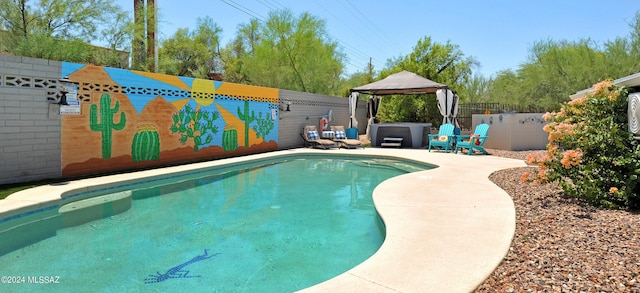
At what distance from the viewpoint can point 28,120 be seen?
609cm

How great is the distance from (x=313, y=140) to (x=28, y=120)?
819 centimetres

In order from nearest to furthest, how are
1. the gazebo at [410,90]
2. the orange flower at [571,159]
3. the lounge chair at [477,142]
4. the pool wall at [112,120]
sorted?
the orange flower at [571,159] → the pool wall at [112,120] → the lounge chair at [477,142] → the gazebo at [410,90]

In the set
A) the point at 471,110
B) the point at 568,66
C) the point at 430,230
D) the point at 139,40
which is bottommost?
the point at 430,230

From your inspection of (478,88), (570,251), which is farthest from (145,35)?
(478,88)

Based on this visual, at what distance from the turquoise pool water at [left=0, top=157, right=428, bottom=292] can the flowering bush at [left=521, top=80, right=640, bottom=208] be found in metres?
2.36

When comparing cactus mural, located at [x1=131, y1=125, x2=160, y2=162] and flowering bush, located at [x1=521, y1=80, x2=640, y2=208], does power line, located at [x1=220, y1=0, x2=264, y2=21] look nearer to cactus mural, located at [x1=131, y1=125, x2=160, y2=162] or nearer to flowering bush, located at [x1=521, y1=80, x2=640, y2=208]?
cactus mural, located at [x1=131, y1=125, x2=160, y2=162]

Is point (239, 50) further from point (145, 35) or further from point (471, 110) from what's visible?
point (471, 110)

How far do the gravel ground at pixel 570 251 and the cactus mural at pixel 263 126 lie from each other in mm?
8697

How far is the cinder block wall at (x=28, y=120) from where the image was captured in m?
5.80

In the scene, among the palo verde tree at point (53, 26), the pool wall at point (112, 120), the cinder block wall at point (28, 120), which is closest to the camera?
the cinder block wall at point (28, 120)

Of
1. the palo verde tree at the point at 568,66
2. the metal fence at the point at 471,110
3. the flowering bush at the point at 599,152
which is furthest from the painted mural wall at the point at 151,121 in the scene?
the palo verde tree at the point at 568,66

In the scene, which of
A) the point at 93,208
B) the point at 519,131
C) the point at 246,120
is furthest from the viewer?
the point at 519,131

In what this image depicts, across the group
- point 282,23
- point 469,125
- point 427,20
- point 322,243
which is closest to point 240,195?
point 322,243

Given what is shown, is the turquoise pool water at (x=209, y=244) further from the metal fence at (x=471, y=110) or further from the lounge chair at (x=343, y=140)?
the metal fence at (x=471, y=110)
